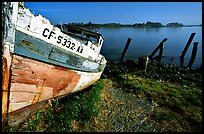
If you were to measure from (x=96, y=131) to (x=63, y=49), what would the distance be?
6.96 ft

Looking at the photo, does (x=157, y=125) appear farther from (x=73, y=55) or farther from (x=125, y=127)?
(x=73, y=55)

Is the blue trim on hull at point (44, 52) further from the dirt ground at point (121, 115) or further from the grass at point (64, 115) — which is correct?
the dirt ground at point (121, 115)

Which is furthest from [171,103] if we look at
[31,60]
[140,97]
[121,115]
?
[31,60]

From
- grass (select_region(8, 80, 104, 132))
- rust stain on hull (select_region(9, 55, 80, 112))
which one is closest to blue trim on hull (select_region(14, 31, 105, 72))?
rust stain on hull (select_region(9, 55, 80, 112))

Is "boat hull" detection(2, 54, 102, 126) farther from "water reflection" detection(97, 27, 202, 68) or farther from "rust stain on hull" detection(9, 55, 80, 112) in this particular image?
"water reflection" detection(97, 27, 202, 68)

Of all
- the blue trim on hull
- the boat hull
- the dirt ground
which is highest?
the blue trim on hull

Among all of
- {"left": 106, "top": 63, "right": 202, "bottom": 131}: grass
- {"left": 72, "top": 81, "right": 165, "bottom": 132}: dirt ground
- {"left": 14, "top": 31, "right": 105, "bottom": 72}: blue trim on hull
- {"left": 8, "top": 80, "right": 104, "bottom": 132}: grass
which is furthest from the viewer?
{"left": 106, "top": 63, "right": 202, "bottom": 131}: grass

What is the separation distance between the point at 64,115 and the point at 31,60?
1.98 metres

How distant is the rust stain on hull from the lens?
13.6ft

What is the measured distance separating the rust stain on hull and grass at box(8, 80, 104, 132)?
0.65 meters

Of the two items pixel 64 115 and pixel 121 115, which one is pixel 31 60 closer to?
pixel 64 115

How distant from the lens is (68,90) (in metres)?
5.73

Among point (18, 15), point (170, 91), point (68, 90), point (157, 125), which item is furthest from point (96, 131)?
point (170, 91)

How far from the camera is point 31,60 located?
13.9 ft
